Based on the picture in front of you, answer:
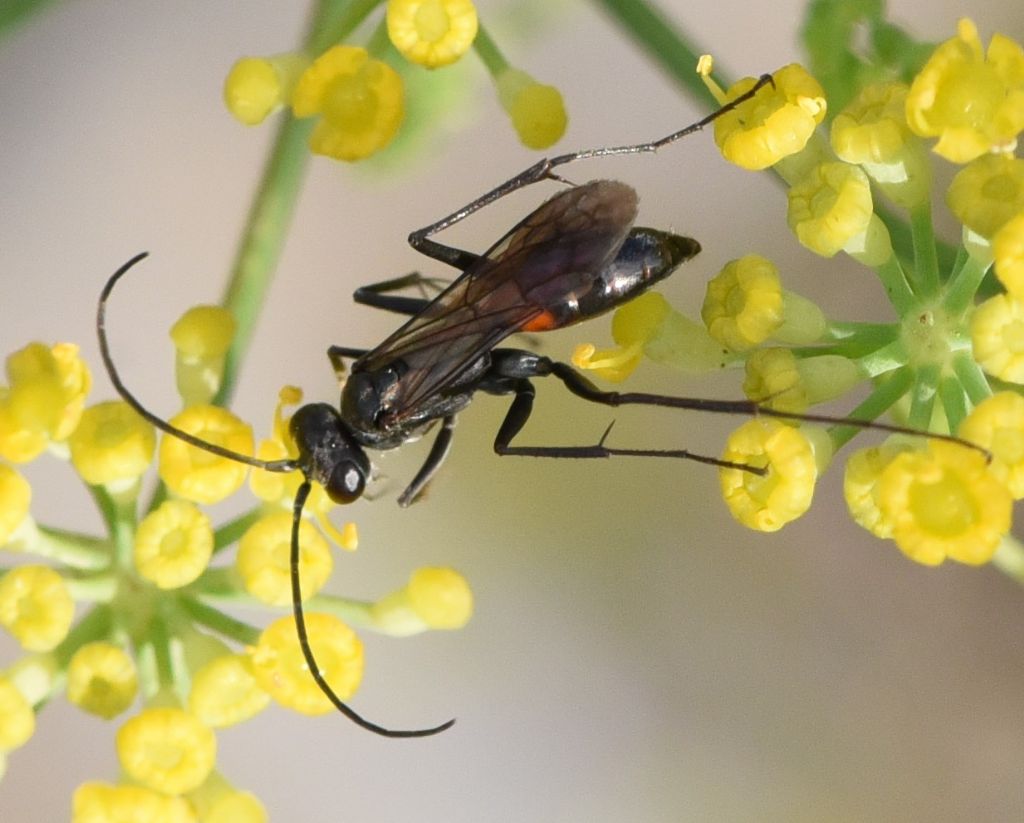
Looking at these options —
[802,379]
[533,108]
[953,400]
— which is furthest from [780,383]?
[533,108]

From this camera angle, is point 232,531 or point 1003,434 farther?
point 232,531

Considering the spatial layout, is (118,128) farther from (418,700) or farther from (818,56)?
(818,56)

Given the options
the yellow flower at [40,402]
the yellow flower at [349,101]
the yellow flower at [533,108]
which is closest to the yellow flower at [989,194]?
the yellow flower at [533,108]

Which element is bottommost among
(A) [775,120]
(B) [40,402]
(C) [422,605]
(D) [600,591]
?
(D) [600,591]

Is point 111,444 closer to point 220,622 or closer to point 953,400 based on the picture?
point 220,622

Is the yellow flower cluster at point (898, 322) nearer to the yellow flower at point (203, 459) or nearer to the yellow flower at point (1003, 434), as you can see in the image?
the yellow flower at point (1003, 434)

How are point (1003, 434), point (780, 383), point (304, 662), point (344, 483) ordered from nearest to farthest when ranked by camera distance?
1. point (1003, 434)
2. point (780, 383)
3. point (304, 662)
4. point (344, 483)
